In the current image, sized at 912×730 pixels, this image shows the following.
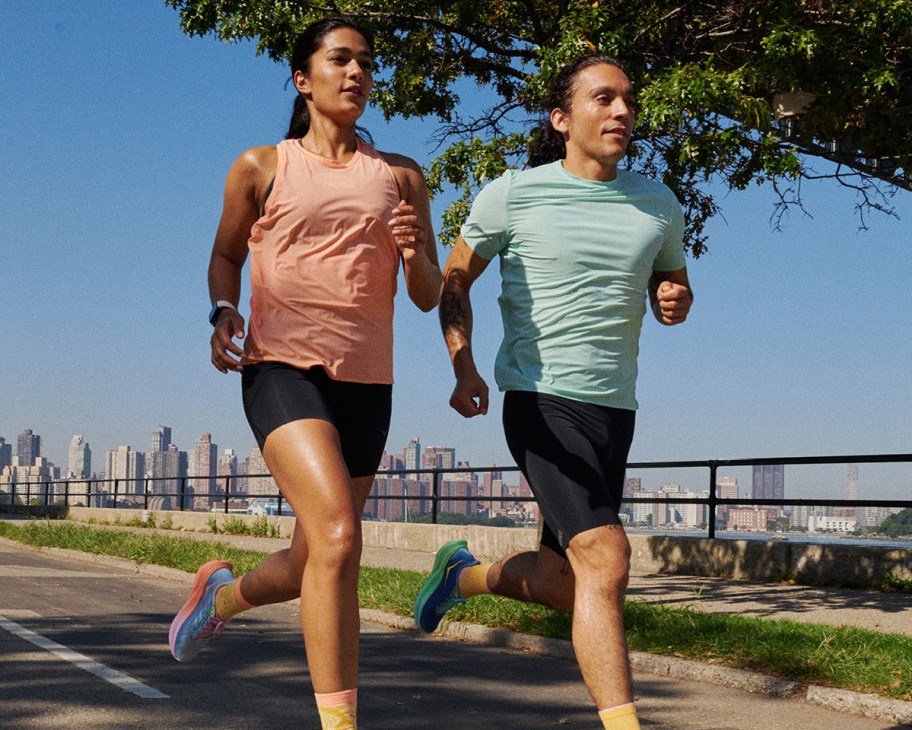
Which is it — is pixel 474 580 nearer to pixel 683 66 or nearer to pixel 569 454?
pixel 569 454

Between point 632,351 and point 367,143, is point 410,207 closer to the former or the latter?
point 367,143

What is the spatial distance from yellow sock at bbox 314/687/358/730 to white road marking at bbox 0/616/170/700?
8.24 feet

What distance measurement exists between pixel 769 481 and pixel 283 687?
729cm

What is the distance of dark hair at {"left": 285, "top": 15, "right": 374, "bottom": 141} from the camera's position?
4.01 metres

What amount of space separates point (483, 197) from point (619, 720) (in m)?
1.80

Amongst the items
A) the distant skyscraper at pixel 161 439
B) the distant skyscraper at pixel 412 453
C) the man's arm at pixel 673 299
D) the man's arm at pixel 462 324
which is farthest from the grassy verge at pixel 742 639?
the distant skyscraper at pixel 161 439

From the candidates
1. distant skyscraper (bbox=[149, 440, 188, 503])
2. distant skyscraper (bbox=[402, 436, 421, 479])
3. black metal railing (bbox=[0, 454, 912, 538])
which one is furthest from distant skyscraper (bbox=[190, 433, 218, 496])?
black metal railing (bbox=[0, 454, 912, 538])

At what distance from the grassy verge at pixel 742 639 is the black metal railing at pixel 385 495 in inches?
145

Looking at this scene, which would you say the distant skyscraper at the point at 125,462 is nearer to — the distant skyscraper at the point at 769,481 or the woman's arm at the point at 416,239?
the distant skyscraper at the point at 769,481

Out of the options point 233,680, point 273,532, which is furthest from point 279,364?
point 273,532

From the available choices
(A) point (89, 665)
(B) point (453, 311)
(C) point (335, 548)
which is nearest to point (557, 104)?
(B) point (453, 311)

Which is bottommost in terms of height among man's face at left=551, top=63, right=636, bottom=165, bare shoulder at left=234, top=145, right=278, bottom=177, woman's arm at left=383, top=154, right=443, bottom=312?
woman's arm at left=383, top=154, right=443, bottom=312

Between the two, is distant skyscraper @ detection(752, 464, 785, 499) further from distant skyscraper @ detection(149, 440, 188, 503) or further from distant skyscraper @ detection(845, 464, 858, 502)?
distant skyscraper @ detection(149, 440, 188, 503)

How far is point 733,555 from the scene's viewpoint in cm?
1180
